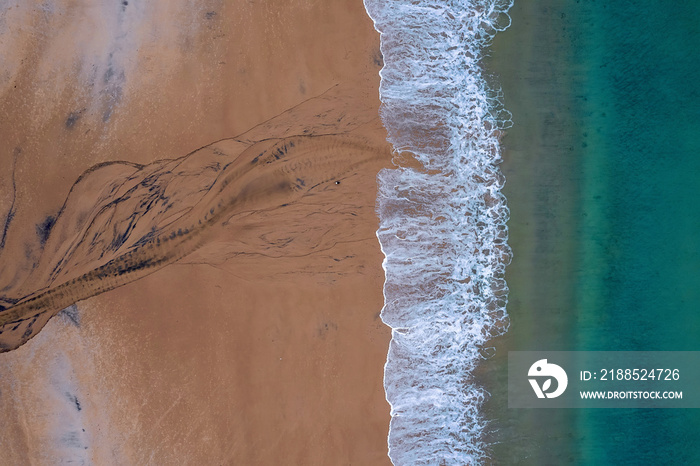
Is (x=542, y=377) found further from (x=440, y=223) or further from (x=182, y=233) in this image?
(x=182, y=233)

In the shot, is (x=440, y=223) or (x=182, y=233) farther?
(x=440, y=223)

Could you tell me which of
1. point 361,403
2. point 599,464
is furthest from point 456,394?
point 599,464

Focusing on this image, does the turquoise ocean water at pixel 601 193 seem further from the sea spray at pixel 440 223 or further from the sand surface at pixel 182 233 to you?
the sand surface at pixel 182 233

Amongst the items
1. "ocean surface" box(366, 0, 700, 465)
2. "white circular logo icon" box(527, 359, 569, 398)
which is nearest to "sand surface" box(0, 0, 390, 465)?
"ocean surface" box(366, 0, 700, 465)

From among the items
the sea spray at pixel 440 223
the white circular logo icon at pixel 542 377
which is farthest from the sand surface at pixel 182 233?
the white circular logo icon at pixel 542 377

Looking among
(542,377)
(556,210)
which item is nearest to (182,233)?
(556,210)

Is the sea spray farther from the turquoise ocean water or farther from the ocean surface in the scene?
the turquoise ocean water
